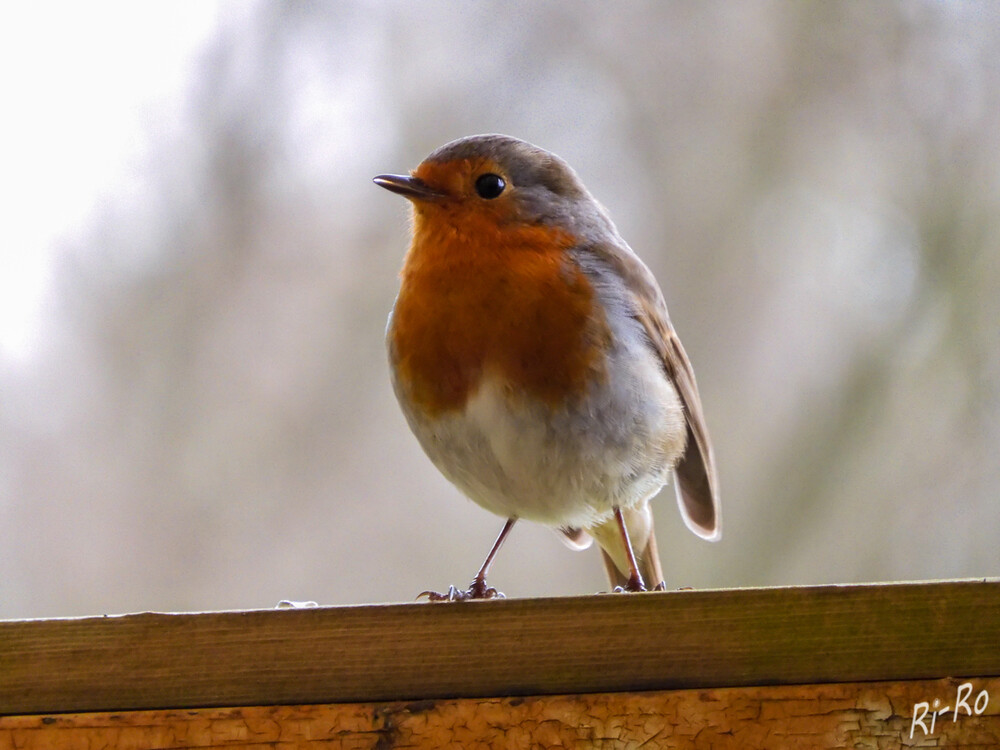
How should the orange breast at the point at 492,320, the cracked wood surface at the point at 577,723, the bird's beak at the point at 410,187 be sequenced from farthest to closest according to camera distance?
the bird's beak at the point at 410,187, the orange breast at the point at 492,320, the cracked wood surface at the point at 577,723

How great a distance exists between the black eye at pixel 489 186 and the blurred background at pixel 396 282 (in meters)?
1.39

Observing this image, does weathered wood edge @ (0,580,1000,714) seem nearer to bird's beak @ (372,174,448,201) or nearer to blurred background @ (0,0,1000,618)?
bird's beak @ (372,174,448,201)


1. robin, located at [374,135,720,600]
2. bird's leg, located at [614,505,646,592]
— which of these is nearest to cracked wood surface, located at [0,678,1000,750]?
robin, located at [374,135,720,600]

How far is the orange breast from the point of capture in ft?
7.14

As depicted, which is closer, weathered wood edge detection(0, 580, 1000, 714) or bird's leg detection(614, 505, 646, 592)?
weathered wood edge detection(0, 580, 1000, 714)

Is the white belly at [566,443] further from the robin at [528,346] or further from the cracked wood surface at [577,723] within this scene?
the cracked wood surface at [577,723]

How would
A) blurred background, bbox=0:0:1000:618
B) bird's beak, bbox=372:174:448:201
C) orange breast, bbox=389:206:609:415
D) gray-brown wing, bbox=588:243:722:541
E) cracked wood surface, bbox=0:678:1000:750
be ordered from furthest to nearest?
blurred background, bbox=0:0:1000:618, gray-brown wing, bbox=588:243:722:541, bird's beak, bbox=372:174:448:201, orange breast, bbox=389:206:609:415, cracked wood surface, bbox=0:678:1000:750

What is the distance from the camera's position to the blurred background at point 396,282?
3840 millimetres

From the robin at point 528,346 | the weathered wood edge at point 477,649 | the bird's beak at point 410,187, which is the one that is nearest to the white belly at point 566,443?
the robin at point 528,346

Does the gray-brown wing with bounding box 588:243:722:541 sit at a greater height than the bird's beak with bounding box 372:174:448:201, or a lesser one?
lesser

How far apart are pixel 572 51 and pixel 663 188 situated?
1.89 feet

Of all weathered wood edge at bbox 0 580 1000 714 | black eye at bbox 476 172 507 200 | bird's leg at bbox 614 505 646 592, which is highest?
black eye at bbox 476 172 507 200

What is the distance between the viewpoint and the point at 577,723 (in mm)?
1587

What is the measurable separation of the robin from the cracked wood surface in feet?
1.93
